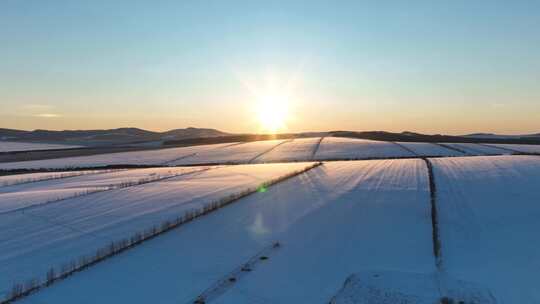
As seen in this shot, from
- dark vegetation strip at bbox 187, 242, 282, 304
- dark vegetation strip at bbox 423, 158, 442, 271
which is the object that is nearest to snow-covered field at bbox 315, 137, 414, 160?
dark vegetation strip at bbox 423, 158, 442, 271

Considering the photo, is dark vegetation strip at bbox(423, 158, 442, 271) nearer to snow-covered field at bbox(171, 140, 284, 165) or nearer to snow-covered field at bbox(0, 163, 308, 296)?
snow-covered field at bbox(0, 163, 308, 296)

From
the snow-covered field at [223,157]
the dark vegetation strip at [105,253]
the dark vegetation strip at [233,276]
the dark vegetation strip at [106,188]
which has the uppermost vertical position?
the snow-covered field at [223,157]

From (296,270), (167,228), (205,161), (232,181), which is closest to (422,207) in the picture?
(296,270)

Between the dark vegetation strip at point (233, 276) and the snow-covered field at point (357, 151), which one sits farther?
the snow-covered field at point (357, 151)

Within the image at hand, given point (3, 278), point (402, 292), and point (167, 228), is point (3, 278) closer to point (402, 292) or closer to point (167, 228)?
point (167, 228)

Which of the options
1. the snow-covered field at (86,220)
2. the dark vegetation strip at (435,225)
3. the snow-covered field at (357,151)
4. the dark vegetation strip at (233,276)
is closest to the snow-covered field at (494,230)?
the dark vegetation strip at (435,225)

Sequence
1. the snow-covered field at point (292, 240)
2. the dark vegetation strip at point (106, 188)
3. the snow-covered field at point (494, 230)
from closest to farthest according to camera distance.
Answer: the snow-covered field at point (292, 240) < the snow-covered field at point (494, 230) < the dark vegetation strip at point (106, 188)

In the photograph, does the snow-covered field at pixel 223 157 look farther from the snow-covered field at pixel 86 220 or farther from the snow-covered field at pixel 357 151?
the snow-covered field at pixel 86 220
